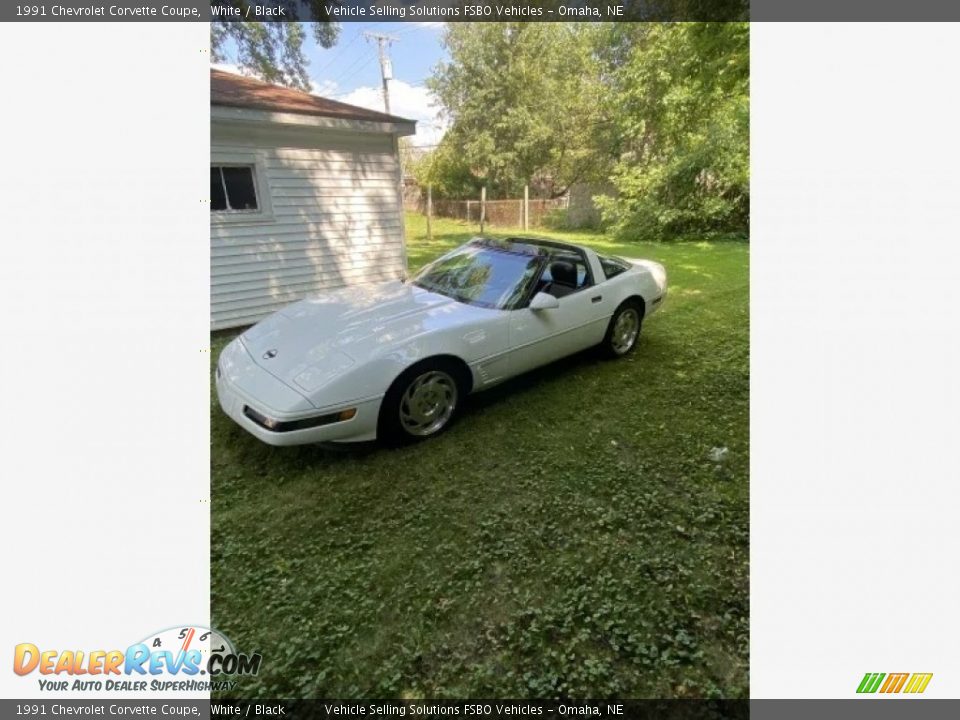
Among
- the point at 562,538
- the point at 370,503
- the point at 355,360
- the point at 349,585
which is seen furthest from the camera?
the point at 355,360

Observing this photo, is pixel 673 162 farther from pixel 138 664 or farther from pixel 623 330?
pixel 138 664

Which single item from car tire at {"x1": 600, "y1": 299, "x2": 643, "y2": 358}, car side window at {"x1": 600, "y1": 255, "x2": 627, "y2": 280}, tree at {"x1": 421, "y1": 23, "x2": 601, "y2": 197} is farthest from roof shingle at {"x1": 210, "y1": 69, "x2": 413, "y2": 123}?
tree at {"x1": 421, "y1": 23, "x2": 601, "y2": 197}

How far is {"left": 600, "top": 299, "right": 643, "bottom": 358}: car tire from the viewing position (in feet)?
14.3

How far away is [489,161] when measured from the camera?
65.8ft

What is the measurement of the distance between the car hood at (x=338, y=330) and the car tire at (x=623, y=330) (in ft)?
5.37

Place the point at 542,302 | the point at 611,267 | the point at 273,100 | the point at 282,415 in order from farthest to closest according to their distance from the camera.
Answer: the point at 273,100
the point at 611,267
the point at 542,302
the point at 282,415

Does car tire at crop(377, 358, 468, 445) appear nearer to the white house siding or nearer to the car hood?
the car hood

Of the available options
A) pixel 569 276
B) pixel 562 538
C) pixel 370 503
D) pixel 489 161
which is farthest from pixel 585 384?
pixel 489 161

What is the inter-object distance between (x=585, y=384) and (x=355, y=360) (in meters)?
2.10

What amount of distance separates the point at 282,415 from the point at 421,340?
37.3 inches

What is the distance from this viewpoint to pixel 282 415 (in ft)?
8.59

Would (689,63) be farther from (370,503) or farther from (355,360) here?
(370,503)
